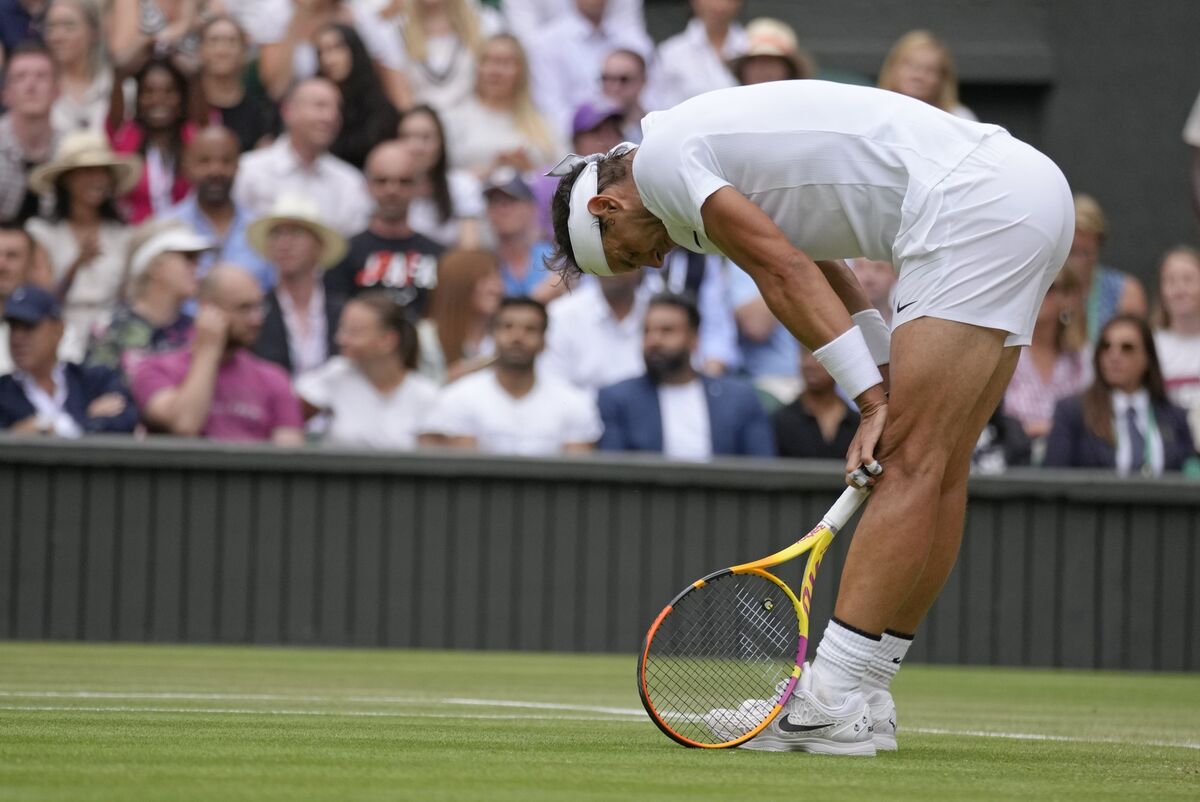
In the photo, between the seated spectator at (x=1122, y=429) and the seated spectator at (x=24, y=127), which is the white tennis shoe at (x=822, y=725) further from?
the seated spectator at (x=24, y=127)

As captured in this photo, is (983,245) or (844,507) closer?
(983,245)

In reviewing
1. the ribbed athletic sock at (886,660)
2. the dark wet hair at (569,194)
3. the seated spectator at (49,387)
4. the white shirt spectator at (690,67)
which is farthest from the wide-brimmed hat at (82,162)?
the ribbed athletic sock at (886,660)

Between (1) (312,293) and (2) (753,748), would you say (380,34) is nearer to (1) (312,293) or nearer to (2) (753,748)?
(1) (312,293)

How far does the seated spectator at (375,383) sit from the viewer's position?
1058cm

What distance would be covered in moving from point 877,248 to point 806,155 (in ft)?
1.07

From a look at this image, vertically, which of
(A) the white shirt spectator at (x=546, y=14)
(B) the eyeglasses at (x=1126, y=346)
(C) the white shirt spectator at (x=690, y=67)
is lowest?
(B) the eyeglasses at (x=1126, y=346)

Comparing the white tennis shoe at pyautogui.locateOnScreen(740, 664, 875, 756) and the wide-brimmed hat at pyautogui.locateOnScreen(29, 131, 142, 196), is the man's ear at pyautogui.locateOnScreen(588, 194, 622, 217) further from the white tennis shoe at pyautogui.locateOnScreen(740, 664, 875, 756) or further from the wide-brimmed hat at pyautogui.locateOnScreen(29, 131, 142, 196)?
the wide-brimmed hat at pyautogui.locateOnScreen(29, 131, 142, 196)

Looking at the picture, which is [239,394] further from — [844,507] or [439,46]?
[844,507]

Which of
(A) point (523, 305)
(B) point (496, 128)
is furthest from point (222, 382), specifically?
(B) point (496, 128)

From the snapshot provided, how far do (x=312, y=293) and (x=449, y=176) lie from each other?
1.55 metres

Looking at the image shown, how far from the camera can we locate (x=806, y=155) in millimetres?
4891

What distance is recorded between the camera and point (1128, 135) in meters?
15.5

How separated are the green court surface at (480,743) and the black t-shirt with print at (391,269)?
3.49 metres

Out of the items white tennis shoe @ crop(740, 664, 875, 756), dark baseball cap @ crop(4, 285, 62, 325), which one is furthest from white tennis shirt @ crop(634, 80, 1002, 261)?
dark baseball cap @ crop(4, 285, 62, 325)
